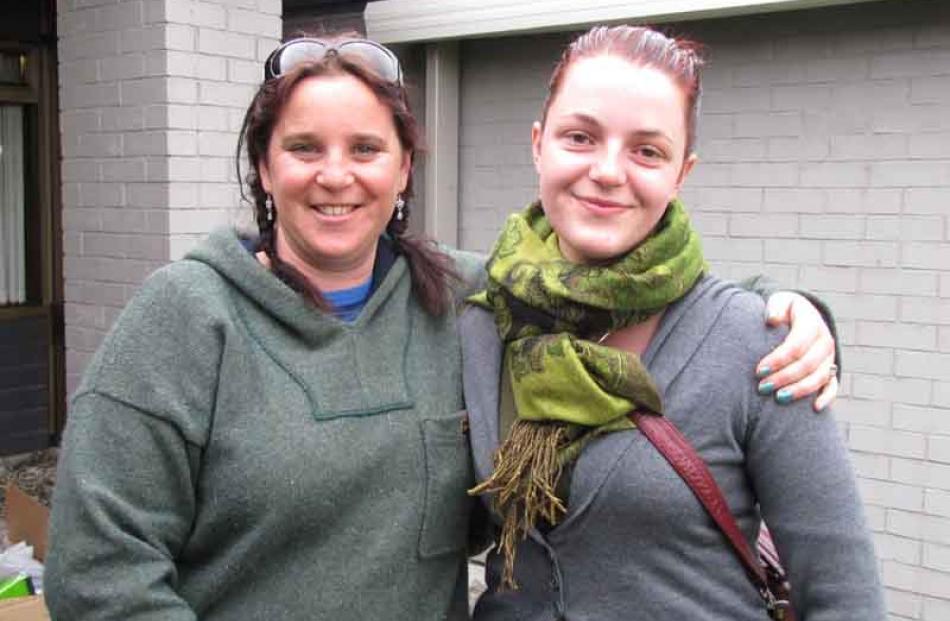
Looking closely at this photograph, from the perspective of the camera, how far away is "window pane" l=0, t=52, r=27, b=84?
20.4ft

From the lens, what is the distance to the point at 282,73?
72.8 inches

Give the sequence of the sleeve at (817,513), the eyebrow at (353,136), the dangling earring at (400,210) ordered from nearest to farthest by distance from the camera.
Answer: the sleeve at (817,513)
the eyebrow at (353,136)
the dangling earring at (400,210)

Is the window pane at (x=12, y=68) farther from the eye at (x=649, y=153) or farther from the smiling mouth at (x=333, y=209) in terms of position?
the eye at (x=649, y=153)

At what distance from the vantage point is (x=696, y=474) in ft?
5.51

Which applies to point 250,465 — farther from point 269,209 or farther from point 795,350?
point 795,350

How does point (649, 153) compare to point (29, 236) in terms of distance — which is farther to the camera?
point (29, 236)

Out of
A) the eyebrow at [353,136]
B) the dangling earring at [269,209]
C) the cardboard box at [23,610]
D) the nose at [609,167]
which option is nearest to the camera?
the nose at [609,167]

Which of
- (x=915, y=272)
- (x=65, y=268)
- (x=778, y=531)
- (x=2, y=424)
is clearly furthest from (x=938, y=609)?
(x=2, y=424)

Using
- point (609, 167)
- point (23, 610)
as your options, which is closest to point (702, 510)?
point (609, 167)

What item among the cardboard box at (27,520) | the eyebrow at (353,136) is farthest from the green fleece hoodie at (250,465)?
the cardboard box at (27,520)

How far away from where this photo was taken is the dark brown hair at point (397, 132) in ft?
6.07

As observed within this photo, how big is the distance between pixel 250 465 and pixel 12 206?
5351 mm

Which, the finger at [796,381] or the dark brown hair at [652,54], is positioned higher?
the dark brown hair at [652,54]

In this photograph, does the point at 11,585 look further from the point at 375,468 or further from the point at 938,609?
the point at 938,609
